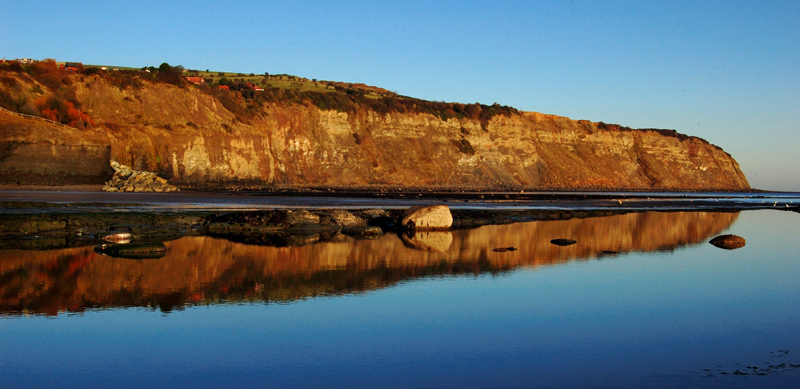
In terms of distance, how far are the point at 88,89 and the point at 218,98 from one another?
17150 millimetres

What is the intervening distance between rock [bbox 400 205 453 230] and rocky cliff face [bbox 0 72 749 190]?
41.7m

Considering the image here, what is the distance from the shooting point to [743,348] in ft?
33.8

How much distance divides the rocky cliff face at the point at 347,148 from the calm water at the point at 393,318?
46493mm

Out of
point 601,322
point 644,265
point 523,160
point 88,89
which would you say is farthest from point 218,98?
point 601,322

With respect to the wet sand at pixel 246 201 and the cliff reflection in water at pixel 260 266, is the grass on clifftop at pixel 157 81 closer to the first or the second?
the wet sand at pixel 246 201

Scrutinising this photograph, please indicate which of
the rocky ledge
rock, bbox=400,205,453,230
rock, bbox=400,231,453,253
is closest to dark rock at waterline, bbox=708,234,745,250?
rock, bbox=400,231,453,253

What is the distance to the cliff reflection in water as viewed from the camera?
45.3ft

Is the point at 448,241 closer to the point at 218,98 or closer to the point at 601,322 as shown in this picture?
the point at 601,322

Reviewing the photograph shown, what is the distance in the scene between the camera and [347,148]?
93.1m

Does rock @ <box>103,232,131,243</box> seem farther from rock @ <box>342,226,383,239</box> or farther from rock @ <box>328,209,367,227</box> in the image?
rock @ <box>328,209,367,227</box>

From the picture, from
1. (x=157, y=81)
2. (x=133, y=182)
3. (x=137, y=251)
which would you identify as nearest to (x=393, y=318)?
(x=137, y=251)

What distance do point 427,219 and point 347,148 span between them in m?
63.7

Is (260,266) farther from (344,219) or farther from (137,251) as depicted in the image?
(344,219)

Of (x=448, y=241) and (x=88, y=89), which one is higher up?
(x=88, y=89)
